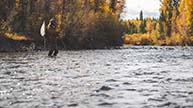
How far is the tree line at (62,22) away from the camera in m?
57.8

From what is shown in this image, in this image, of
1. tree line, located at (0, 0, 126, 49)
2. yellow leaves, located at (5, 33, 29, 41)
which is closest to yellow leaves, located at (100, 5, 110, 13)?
tree line, located at (0, 0, 126, 49)

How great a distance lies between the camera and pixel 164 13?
124312 mm

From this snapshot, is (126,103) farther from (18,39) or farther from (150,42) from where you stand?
(150,42)

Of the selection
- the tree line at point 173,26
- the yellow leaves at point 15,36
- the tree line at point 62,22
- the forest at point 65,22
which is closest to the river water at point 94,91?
the forest at point 65,22

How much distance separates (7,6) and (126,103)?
4971 cm

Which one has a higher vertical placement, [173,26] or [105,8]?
[105,8]

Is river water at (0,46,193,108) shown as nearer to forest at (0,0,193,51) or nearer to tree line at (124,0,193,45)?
forest at (0,0,193,51)

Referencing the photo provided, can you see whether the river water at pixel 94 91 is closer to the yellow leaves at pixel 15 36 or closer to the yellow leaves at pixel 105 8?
the yellow leaves at pixel 15 36

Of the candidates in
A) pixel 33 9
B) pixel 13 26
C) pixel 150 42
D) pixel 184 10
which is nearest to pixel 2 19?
pixel 13 26

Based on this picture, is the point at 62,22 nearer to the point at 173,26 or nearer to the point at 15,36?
the point at 15,36

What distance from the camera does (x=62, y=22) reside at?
6372 cm

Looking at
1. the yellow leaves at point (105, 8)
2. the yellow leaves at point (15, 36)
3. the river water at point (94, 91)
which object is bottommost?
the river water at point (94, 91)

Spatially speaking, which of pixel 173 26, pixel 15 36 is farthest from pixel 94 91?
pixel 173 26

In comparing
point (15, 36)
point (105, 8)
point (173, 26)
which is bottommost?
point (15, 36)
